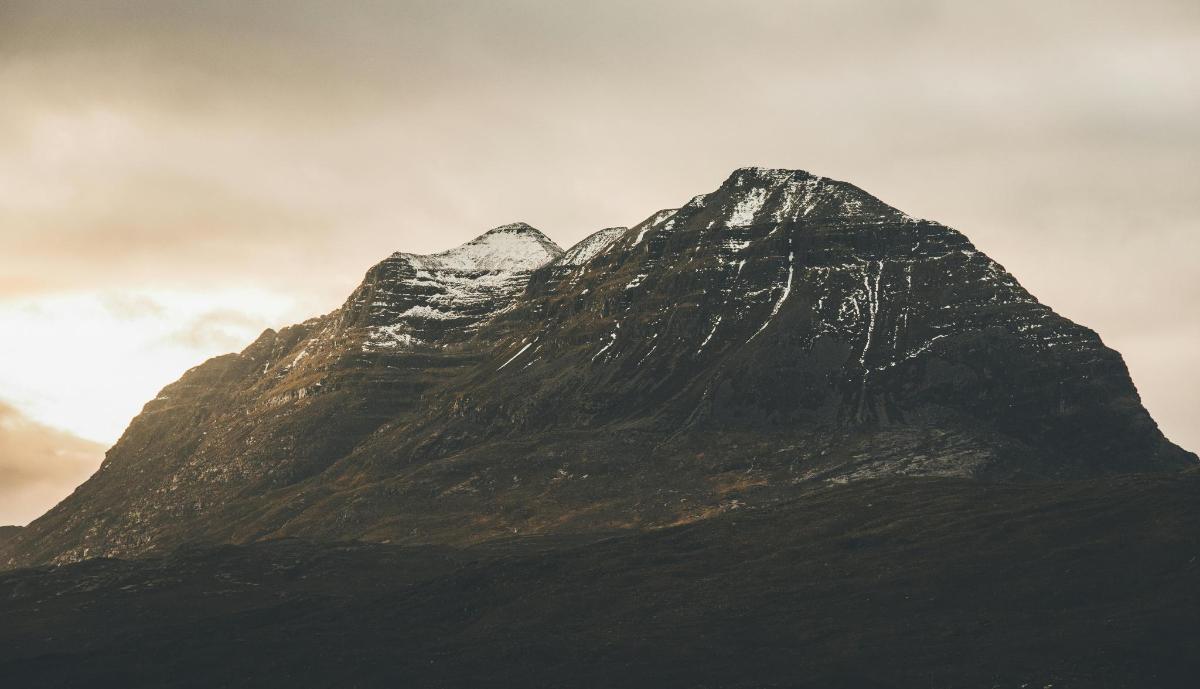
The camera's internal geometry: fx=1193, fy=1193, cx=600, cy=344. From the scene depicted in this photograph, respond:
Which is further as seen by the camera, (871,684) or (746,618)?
(746,618)

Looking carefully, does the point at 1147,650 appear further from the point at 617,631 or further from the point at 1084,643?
the point at 617,631

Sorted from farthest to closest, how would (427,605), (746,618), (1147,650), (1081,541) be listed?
(427,605), (1081,541), (746,618), (1147,650)

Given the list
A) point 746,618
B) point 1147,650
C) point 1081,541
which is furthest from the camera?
point 1081,541

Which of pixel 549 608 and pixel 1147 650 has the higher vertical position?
pixel 549 608

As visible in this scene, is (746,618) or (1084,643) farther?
(746,618)

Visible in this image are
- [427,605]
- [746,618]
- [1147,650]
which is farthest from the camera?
[427,605]

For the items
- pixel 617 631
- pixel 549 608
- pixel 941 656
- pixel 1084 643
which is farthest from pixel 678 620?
pixel 1084 643

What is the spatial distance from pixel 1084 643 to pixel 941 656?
15554 mm

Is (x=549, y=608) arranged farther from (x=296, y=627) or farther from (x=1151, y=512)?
(x=1151, y=512)

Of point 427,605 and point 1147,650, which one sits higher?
point 427,605

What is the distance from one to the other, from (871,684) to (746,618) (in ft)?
132

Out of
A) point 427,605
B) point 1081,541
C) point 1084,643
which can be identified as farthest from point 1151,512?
point 427,605

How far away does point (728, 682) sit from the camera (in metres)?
134

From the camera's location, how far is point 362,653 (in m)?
168
